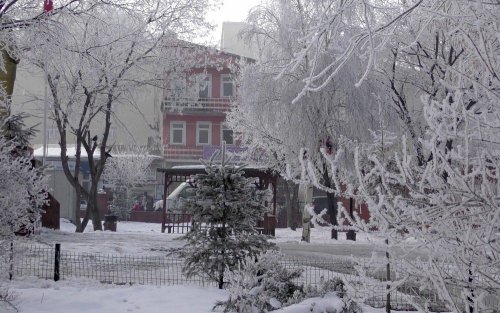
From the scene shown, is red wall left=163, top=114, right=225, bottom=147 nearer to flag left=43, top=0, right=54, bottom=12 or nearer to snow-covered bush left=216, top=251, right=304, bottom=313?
flag left=43, top=0, right=54, bottom=12

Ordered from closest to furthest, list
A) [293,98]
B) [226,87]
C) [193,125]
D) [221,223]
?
[221,223], [293,98], [226,87], [193,125]

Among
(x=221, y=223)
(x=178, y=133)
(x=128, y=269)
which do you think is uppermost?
(x=178, y=133)

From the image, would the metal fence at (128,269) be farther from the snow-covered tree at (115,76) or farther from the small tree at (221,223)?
the snow-covered tree at (115,76)

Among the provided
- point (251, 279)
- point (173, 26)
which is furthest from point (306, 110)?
point (251, 279)

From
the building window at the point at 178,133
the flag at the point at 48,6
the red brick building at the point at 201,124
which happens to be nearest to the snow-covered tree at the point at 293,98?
the flag at the point at 48,6

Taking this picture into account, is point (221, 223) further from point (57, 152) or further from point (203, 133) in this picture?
point (57, 152)

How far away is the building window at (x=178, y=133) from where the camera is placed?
4656 centimetres

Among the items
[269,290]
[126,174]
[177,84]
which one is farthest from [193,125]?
[269,290]

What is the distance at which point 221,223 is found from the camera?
10656mm

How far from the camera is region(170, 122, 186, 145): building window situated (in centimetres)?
4656

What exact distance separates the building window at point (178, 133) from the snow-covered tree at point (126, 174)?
4003 mm

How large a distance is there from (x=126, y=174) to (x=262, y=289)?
134 ft

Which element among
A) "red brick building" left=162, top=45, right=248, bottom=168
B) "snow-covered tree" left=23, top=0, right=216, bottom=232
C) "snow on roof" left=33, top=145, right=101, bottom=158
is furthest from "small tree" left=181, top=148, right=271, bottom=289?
"snow on roof" left=33, top=145, right=101, bottom=158

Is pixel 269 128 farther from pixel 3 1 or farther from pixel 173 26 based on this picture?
pixel 3 1
